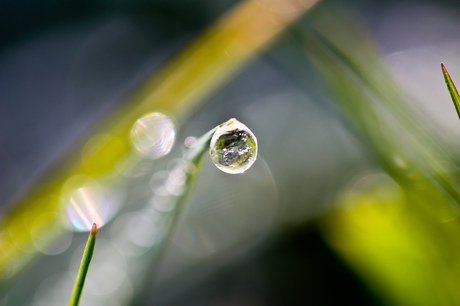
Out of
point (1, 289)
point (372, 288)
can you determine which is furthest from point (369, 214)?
point (1, 289)

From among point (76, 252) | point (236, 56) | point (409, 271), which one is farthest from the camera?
point (236, 56)

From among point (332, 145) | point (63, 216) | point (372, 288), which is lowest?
point (372, 288)

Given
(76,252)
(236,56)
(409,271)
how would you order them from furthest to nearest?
(236,56), (76,252), (409,271)

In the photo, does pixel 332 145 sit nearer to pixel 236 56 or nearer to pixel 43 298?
pixel 236 56

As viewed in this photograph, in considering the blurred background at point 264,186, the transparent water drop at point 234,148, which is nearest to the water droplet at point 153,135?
the blurred background at point 264,186

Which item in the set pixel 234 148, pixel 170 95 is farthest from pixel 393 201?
pixel 170 95

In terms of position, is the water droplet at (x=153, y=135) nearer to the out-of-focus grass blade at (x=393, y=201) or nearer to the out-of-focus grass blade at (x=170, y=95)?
the out-of-focus grass blade at (x=170, y=95)

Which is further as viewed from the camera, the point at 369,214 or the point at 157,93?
the point at 157,93

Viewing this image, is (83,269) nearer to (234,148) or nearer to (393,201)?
(234,148)

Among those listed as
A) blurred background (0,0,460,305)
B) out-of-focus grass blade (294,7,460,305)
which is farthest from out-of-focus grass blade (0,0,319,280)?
out-of-focus grass blade (294,7,460,305)
